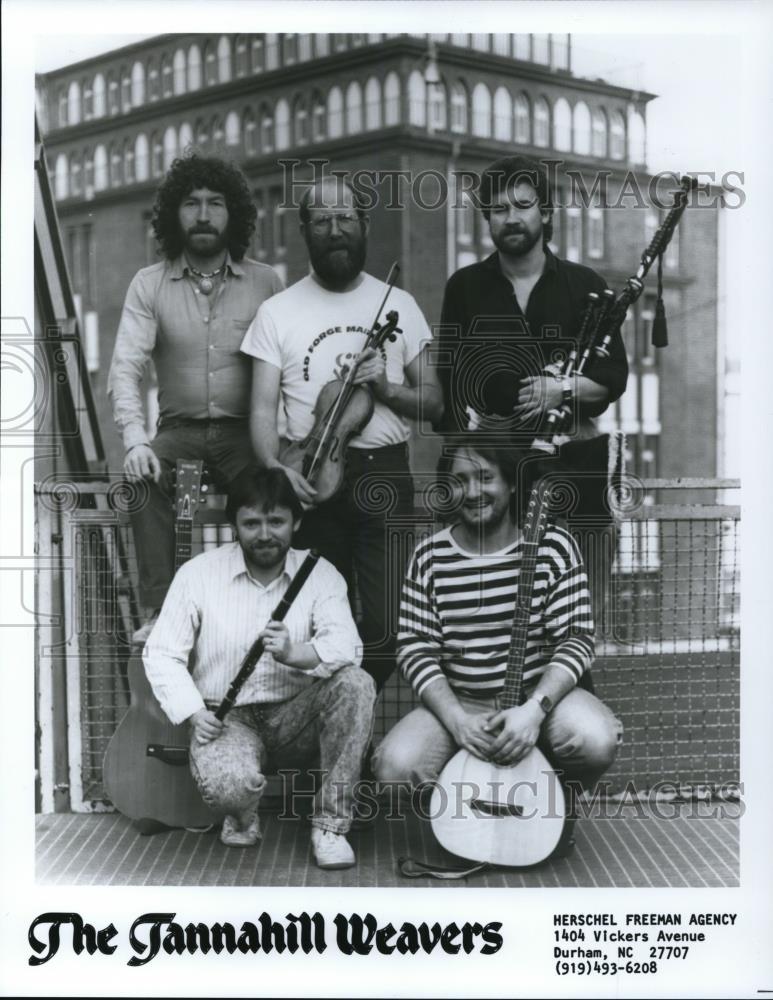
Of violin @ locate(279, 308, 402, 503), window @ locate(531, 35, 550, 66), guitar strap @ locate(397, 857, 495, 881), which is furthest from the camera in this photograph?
violin @ locate(279, 308, 402, 503)

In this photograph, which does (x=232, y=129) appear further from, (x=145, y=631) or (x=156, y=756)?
(x=156, y=756)

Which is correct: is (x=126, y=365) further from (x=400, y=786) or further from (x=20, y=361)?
(x=400, y=786)

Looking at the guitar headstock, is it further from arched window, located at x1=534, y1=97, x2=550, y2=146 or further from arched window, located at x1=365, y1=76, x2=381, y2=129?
arched window, located at x1=534, y1=97, x2=550, y2=146

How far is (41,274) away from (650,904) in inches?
107

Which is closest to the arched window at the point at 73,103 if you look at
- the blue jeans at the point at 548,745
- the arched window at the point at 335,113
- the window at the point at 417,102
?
the arched window at the point at 335,113

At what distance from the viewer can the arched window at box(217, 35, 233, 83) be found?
17.3 feet

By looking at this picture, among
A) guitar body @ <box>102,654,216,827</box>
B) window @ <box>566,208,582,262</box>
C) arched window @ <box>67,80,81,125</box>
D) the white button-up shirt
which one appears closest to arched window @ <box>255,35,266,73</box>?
Result: arched window @ <box>67,80,81,125</box>

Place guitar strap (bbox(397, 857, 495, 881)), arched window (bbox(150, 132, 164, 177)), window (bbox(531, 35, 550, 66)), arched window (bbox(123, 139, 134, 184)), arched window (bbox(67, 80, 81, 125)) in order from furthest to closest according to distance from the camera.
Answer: arched window (bbox(123, 139, 134, 184)) → arched window (bbox(150, 132, 164, 177)) → arched window (bbox(67, 80, 81, 125)) → window (bbox(531, 35, 550, 66)) → guitar strap (bbox(397, 857, 495, 881))

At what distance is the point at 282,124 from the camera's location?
5.54m

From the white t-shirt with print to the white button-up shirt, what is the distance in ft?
1.55

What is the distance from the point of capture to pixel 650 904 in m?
5.12

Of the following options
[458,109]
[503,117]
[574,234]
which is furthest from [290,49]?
[574,234]

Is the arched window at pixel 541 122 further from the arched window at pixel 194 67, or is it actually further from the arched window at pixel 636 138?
the arched window at pixel 194 67

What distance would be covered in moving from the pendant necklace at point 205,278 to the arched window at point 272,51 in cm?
64
